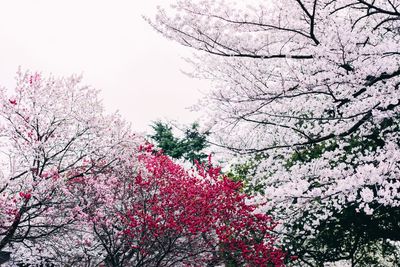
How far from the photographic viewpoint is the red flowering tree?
23.5ft

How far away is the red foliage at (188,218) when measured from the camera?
7.13 m

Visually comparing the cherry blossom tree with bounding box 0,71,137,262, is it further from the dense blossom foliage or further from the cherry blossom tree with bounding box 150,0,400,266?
the cherry blossom tree with bounding box 150,0,400,266

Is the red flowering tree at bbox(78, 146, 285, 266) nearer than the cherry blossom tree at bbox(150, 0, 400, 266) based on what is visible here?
No

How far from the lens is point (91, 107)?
24.5 feet

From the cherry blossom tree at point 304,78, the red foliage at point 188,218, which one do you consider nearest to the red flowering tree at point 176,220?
the red foliage at point 188,218

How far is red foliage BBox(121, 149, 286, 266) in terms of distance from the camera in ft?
23.4

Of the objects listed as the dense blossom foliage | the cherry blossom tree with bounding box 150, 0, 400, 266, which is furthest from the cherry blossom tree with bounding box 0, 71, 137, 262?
the cherry blossom tree with bounding box 150, 0, 400, 266

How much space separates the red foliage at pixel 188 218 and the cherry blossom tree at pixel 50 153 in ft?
3.38

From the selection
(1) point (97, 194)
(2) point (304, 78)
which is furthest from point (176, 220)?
(2) point (304, 78)

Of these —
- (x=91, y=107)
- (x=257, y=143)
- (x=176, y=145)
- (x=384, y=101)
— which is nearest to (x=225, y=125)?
(x=257, y=143)

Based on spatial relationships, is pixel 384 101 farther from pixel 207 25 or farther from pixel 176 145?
pixel 176 145

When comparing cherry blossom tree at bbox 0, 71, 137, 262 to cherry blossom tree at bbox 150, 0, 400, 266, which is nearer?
cherry blossom tree at bbox 150, 0, 400, 266

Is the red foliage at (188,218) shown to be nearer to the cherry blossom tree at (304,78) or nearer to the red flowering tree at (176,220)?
the red flowering tree at (176,220)

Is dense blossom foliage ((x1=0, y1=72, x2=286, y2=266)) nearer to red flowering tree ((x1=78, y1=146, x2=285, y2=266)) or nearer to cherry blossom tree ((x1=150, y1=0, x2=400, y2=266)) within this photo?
red flowering tree ((x1=78, y1=146, x2=285, y2=266))
